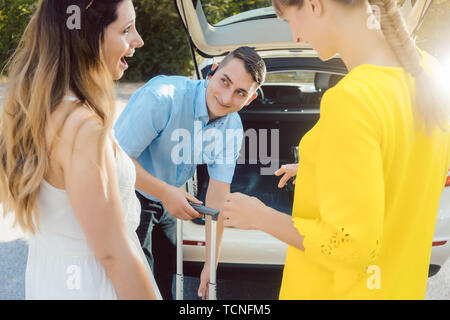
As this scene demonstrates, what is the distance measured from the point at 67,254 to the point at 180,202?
0.61 meters

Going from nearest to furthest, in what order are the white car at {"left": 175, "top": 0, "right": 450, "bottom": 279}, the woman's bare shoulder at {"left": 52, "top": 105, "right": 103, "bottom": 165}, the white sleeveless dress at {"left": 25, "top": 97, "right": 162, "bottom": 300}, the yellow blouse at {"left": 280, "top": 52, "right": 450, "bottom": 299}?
the yellow blouse at {"left": 280, "top": 52, "right": 450, "bottom": 299}
the woman's bare shoulder at {"left": 52, "top": 105, "right": 103, "bottom": 165}
the white sleeveless dress at {"left": 25, "top": 97, "right": 162, "bottom": 300}
the white car at {"left": 175, "top": 0, "right": 450, "bottom": 279}

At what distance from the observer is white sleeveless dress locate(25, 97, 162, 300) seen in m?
1.24

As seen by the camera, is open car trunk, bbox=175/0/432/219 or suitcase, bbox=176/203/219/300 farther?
open car trunk, bbox=175/0/432/219

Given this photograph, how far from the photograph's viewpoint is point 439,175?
1088mm

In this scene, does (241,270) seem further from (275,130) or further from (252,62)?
(275,130)

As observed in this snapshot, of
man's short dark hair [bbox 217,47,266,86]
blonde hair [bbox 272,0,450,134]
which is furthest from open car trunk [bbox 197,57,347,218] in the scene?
blonde hair [bbox 272,0,450,134]

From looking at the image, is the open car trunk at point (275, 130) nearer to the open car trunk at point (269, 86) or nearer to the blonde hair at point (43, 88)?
the open car trunk at point (269, 86)

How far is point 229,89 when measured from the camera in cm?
235

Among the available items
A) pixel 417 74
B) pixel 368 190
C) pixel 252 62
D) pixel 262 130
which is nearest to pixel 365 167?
pixel 368 190

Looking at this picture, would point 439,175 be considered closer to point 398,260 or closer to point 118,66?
point 398,260

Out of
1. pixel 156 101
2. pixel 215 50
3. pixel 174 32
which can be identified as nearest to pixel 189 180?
pixel 156 101

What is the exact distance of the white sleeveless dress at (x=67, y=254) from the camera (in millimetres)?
1239

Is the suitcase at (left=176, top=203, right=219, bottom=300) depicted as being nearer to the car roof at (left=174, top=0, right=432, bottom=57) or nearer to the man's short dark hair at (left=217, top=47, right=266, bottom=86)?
the man's short dark hair at (left=217, top=47, right=266, bottom=86)

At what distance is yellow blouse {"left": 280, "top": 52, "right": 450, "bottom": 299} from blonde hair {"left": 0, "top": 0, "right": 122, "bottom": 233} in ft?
1.76
